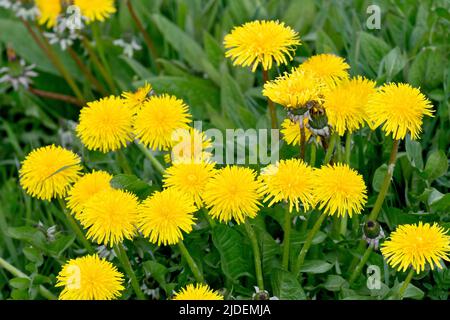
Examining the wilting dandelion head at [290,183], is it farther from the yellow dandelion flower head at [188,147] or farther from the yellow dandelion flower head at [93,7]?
the yellow dandelion flower head at [93,7]

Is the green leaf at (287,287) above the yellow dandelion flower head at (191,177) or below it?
below

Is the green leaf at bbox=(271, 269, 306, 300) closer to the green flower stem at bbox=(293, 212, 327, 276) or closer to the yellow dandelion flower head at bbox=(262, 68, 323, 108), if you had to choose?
the green flower stem at bbox=(293, 212, 327, 276)

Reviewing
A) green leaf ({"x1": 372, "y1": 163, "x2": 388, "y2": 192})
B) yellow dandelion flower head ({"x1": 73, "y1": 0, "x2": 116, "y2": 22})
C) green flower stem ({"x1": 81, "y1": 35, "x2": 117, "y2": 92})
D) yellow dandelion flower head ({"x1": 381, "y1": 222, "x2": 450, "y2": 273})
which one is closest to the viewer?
yellow dandelion flower head ({"x1": 381, "y1": 222, "x2": 450, "y2": 273})

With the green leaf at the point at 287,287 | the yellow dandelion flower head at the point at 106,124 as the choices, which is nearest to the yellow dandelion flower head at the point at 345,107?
the green leaf at the point at 287,287

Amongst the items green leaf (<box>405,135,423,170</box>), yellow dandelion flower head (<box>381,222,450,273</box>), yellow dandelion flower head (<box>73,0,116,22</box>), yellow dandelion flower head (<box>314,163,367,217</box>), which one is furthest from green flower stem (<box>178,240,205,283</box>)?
yellow dandelion flower head (<box>73,0,116,22</box>)

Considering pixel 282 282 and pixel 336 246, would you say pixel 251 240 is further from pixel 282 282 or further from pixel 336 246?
pixel 336 246

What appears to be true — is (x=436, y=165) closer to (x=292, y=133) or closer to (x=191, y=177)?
(x=292, y=133)
